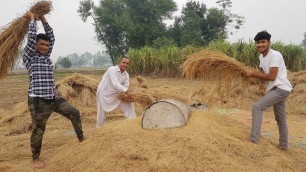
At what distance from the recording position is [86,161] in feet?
12.5

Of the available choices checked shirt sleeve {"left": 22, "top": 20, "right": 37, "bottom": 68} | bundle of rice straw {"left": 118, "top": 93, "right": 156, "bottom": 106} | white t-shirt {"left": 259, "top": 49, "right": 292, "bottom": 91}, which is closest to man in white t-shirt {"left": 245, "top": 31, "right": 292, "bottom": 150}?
white t-shirt {"left": 259, "top": 49, "right": 292, "bottom": 91}

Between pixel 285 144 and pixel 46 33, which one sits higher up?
pixel 46 33

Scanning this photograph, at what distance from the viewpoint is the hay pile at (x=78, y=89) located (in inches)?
336

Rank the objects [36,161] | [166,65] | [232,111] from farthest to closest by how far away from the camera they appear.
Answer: [166,65]
[232,111]
[36,161]

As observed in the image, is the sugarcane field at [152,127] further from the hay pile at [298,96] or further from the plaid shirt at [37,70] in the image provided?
the hay pile at [298,96]

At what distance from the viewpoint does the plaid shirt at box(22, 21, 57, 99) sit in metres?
4.01

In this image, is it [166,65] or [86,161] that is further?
[166,65]

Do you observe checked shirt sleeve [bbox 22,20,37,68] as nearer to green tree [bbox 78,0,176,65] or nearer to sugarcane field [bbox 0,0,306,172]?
sugarcane field [bbox 0,0,306,172]

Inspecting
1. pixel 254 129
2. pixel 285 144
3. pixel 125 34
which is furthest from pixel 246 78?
pixel 125 34

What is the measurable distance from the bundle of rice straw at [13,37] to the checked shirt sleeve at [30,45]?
34cm

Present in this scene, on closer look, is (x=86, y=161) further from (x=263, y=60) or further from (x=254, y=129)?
(x=263, y=60)

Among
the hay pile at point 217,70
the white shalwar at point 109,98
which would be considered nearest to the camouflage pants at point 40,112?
the white shalwar at point 109,98

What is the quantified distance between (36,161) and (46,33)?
158cm

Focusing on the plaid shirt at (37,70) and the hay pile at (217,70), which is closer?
the plaid shirt at (37,70)
